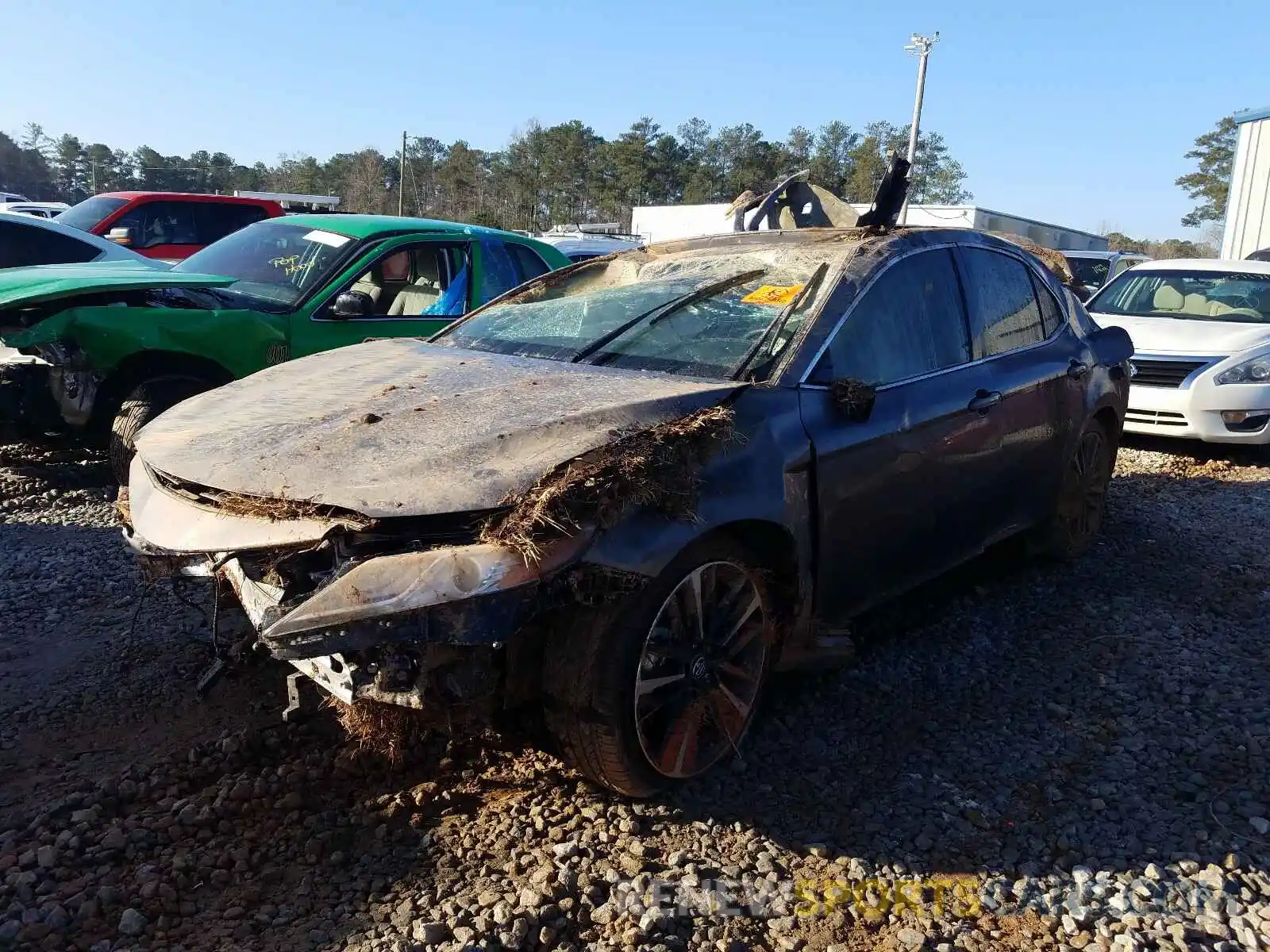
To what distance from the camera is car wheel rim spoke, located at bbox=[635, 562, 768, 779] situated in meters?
2.83

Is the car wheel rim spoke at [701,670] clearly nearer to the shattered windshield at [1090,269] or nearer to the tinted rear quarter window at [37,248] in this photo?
the tinted rear quarter window at [37,248]

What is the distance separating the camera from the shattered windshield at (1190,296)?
359 inches

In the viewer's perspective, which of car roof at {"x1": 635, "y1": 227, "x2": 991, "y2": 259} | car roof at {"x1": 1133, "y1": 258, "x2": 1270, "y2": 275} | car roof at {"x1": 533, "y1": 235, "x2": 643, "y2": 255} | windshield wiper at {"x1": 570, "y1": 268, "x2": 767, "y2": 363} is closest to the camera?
windshield wiper at {"x1": 570, "y1": 268, "x2": 767, "y2": 363}

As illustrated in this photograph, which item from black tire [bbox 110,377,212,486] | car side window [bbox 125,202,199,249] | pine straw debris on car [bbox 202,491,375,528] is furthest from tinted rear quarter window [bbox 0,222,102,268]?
pine straw debris on car [bbox 202,491,375,528]

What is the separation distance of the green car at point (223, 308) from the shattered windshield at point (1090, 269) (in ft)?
40.9

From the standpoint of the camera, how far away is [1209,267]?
9.78m

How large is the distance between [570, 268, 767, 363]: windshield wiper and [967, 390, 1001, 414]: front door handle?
3.31 feet

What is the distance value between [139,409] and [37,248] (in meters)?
4.16

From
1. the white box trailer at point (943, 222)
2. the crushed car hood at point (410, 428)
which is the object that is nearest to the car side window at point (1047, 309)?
the crushed car hood at point (410, 428)

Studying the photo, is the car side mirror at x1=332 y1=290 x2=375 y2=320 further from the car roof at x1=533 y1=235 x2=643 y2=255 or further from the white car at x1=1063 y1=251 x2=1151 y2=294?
the white car at x1=1063 y1=251 x2=1151 y2=294

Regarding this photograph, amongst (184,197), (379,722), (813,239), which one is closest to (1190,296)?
(813,239)

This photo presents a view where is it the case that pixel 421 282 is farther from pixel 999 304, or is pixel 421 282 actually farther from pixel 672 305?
pixel 999 304

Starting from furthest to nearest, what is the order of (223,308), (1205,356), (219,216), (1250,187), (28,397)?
(1250,187)
(219,216)
(1205,356)
(223,308)
(28,397)

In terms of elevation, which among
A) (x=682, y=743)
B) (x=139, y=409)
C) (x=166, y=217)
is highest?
(x=166, y=217)
